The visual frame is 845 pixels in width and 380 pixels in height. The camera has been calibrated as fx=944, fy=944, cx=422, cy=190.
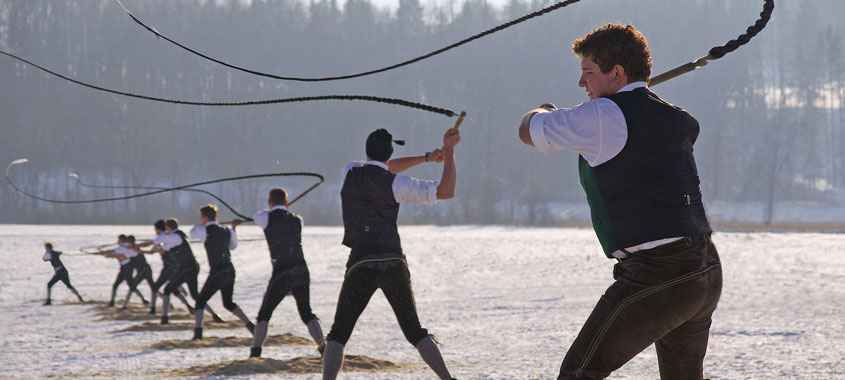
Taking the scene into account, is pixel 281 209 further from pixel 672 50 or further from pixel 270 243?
pixel 672 50

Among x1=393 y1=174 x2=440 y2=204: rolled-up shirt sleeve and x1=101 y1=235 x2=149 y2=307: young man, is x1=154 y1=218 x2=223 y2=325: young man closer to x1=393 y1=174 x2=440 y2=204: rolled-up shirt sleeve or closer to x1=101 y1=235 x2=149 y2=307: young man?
x1=101 y1=235 x2=149 y2=307: young man

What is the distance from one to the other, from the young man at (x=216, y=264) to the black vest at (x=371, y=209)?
469cm

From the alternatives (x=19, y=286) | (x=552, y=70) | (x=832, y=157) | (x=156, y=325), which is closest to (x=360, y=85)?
(x=552, y=70)

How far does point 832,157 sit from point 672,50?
19318 millimetres

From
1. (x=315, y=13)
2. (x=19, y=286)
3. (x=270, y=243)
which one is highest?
(x=315, y=13)

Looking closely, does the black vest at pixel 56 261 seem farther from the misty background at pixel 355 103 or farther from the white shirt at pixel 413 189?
the misty background at pixel 355 103

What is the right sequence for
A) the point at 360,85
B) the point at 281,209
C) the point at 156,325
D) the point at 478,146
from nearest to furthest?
the point at 281,209, the point at 156,325, the point at 478,146, the point at 360,85

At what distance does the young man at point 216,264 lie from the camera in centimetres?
1091

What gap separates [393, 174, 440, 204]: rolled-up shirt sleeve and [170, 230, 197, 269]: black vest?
750cm

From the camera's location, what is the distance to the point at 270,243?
945 cm

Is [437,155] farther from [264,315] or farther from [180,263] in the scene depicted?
[180,263]

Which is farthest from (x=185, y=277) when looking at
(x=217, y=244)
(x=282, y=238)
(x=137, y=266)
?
(x=137, y=266)

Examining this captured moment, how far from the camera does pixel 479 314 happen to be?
14.8 metres

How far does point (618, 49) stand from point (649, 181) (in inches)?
21.5
